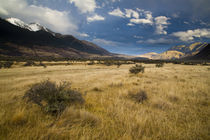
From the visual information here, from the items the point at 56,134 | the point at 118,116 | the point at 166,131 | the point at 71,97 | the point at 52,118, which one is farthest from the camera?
the point at 71,97

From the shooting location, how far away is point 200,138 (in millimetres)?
1767

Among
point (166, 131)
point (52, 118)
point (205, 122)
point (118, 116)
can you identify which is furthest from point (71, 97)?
point (205, 122)

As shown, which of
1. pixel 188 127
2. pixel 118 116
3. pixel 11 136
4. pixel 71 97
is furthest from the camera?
pixel 71 97

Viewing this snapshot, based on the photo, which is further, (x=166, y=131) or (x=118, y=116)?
(x=118, y=116)

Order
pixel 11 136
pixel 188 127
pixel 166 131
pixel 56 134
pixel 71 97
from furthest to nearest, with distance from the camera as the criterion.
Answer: pixel 71 97
pixel 188 127
pixel 166 131
pixel 56 134
pixel 11 136

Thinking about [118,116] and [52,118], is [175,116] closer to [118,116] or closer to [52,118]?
[118,116]

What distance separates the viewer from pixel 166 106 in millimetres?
3121

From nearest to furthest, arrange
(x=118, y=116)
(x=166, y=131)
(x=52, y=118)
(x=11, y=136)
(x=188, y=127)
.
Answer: (x=11, y=136)
(x=166, y=131)
(x=188, y=127)
(x=52, y=118)
(x=118, y=116)

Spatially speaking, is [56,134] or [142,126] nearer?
[56,134]

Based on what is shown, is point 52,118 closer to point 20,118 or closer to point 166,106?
point 20,118

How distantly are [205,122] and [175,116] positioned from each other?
0.64 m

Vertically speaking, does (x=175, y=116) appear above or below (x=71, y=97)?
below

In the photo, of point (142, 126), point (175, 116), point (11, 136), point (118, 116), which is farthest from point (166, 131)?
point (11, 136)

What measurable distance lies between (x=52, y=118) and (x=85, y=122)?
2.78 ft
